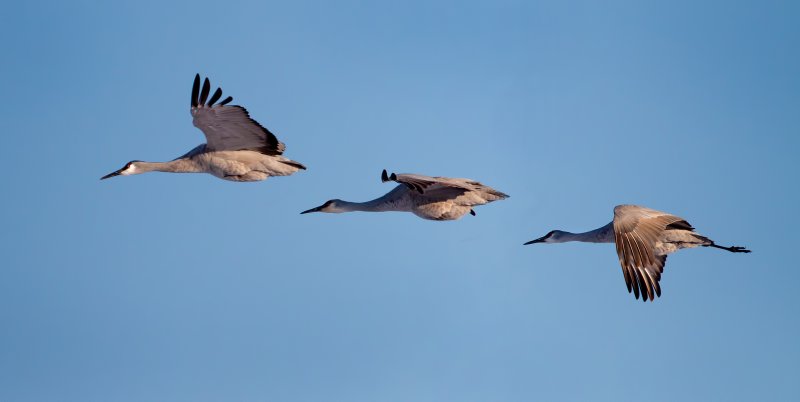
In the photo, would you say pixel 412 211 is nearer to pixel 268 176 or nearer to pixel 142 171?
pixel 268 176

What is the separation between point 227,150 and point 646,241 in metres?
6.66

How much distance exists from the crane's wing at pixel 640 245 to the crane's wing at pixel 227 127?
544cm

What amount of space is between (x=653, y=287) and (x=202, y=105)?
7.36 metres

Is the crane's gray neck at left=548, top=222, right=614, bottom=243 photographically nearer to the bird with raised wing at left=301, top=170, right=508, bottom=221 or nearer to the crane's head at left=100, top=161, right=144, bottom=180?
the bird with raised wing at left=301, top=170, right=508, bottom=221

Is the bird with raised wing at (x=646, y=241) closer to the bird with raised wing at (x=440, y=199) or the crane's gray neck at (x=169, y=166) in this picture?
the bird with raised wing at (x=440, y=199)

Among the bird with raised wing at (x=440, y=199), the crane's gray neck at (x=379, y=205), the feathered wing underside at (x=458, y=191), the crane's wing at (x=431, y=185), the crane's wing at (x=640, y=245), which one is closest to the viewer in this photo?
the crane's wing at (x=431, y=185)

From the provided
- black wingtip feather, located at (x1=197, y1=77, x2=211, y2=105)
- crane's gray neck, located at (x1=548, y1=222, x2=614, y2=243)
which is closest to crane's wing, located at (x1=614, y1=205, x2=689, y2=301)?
crane's gray neck, located at (x1=548, y1=222, x2=614, y2=243)

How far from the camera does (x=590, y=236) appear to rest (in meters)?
23.7

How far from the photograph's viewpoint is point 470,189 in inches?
891

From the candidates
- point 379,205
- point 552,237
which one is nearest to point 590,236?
point 552,237

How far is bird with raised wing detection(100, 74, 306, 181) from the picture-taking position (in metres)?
21.6

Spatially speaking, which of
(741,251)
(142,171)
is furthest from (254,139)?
(741,251)

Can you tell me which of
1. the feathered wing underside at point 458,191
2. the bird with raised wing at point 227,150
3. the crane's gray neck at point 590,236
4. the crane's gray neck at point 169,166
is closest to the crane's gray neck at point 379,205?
the feathered wing underside at point 458,191

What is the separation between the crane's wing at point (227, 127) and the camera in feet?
70.7
